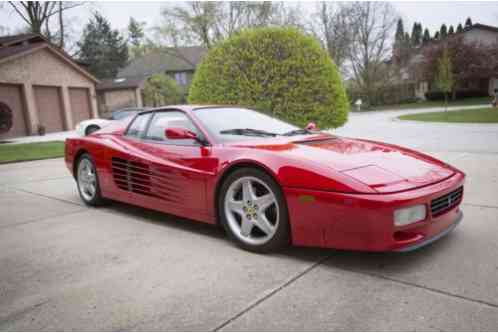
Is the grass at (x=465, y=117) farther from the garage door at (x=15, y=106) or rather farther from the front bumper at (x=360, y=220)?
Result: the garage door at (x=15, y=106)

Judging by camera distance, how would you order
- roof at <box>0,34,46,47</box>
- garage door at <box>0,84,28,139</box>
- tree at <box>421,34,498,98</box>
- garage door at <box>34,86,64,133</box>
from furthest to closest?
tree at <box>421,34,498,98</box> < roof at <box>0,34,46,47</box> < garage door at <box>34,86,64,133</box> < garage door at <box>0,84,28,139</box>

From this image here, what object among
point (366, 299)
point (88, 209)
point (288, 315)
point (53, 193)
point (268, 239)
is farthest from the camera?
point (53, 193)

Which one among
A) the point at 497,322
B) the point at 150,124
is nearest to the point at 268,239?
the point at 497,322

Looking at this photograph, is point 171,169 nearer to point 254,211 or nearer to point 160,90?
point 254,211

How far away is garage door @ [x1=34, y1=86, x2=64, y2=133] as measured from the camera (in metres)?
Answer: 22.6

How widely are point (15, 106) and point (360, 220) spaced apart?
2303 centimetres

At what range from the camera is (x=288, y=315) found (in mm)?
2115

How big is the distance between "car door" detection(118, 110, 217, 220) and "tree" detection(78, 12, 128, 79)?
54676 mm

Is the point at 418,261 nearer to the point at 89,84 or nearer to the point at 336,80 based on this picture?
the point at 336,80

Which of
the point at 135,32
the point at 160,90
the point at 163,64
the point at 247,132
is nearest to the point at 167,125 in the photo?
the point at 247,132

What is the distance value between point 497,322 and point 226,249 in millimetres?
1859

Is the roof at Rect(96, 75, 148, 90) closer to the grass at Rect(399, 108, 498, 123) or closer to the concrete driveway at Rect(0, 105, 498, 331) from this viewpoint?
the grass at Rect(399, 108, 498, 123)

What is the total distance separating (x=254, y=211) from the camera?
119 inches

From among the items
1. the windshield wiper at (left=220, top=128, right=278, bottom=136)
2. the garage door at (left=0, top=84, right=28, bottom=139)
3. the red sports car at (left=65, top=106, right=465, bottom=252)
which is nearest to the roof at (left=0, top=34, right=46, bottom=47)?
the garage door at (left=0, top=84, right=28, bottom=139)
